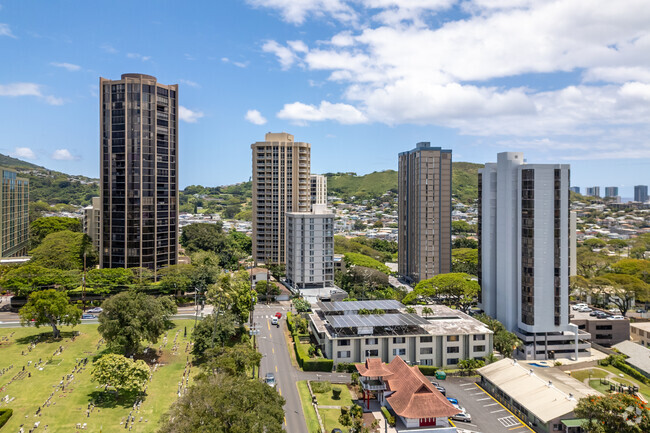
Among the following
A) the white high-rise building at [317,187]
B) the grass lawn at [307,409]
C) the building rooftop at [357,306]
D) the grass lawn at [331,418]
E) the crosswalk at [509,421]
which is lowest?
the crosswalk at [509,421]

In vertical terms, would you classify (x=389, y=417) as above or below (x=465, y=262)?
below

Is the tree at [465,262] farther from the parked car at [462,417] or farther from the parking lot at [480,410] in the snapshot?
the parked car at [462,417]

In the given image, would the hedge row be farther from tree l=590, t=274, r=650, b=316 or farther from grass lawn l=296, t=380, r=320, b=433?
tree l=590, t=274, r=650, b=316

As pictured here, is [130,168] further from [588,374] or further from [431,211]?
[588,374]

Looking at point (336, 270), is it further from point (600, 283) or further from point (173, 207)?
point (600, 283)

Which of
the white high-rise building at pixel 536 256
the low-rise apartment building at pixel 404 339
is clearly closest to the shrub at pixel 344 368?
the low-rise apartment building at pixel 404 339

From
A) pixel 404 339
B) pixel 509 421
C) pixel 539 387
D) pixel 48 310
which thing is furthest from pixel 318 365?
pixel 48 310

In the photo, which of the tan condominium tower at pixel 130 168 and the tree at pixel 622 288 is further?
the tan condominium tower at pixel 130 168

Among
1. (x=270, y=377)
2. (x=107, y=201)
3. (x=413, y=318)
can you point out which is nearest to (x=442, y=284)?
(x=413, y=318)
